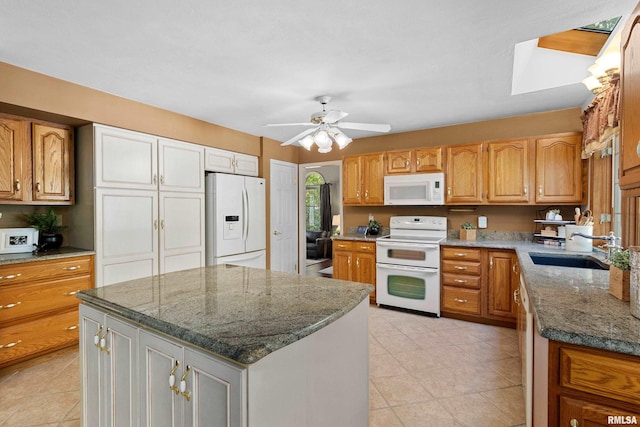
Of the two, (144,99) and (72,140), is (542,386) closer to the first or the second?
(144,99)

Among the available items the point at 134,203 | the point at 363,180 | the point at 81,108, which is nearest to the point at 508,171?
the point at 363,180

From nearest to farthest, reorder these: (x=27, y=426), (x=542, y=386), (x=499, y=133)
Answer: (x=542, y=386) → (x=27, y=426) → (x=499, y=133)

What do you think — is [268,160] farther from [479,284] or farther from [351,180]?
[479,284]

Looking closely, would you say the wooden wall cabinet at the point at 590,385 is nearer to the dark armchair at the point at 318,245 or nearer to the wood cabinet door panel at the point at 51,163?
the wood cabinet door panel at the point at 51,163

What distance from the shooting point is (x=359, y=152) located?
4.83 m

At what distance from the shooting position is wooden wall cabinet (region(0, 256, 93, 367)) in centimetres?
245

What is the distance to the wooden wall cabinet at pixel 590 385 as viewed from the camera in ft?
3.12

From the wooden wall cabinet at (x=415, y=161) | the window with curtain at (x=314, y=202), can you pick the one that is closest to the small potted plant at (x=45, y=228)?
the wooden wall cabinet at (x=415, y=161)

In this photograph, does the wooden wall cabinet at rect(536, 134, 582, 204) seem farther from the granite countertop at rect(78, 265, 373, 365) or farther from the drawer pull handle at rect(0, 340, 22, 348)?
the drawer pull handle at rect(0, 340, 22, 348)

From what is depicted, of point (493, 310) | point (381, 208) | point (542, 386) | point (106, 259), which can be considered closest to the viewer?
point (542, 386)

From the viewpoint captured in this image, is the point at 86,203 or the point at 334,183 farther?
the point at 334,183

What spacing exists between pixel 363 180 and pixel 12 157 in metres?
3.75

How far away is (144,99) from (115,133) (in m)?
0.45

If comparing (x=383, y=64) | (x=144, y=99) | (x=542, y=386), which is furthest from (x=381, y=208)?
(x=542, y=386)
